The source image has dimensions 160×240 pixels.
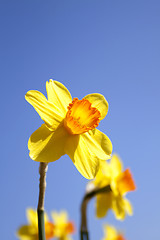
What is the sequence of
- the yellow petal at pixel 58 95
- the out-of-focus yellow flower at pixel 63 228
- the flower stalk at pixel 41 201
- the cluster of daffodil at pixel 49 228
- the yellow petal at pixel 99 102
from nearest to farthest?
the flower stalk at pixel 41 201, the yellow petal at pixel 58 95, the yellow petal at pixel 99 102, the cluster of daffodil at pixel 49 228, the out-of-focus yellow flower at pixel 63 228

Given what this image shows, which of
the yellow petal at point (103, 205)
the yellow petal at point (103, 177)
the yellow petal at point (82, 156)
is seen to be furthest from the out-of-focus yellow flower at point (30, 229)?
the yellow petal at point (82, 156)

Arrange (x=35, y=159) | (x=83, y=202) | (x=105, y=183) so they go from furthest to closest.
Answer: (x=105, y=183)
(x=83, y=202)
(x=35, y=159)

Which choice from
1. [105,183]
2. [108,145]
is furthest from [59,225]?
[108,145]

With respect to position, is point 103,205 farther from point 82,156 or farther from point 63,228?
point 82,156

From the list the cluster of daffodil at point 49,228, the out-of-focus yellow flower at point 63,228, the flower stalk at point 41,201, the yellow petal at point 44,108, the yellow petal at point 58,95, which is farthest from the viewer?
the out-of-focus yellow flower at point 63,228

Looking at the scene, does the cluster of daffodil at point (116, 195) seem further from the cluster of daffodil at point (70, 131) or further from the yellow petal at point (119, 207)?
the cluster of daffodil at point (70, 131)

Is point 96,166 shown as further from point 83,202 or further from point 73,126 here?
point 83,202

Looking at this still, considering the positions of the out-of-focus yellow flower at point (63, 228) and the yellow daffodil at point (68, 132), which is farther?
the out-of-focus yellow flower at point (63, 228)

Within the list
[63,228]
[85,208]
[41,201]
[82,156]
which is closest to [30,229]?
[63,228]
